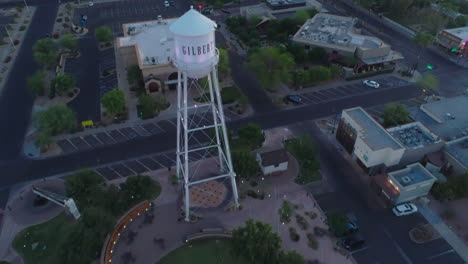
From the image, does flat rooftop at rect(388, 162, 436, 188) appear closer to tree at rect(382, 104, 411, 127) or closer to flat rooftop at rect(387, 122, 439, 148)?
flat rooftop at rect(387, 122, 439, 148)

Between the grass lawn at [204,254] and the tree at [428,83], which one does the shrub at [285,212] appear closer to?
the grass lawn at [204,254]

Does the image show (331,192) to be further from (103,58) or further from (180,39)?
(103,58)

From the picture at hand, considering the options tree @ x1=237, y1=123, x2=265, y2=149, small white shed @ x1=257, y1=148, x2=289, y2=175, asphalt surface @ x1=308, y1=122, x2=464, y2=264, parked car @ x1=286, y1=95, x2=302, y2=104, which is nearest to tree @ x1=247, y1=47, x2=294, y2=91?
parked car @ x1=286, y1=95, x2=302, y2=104

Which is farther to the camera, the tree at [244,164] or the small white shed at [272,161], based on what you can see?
the small white shed at [272,161]

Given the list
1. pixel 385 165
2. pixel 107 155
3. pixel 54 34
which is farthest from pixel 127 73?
pixel 385 165

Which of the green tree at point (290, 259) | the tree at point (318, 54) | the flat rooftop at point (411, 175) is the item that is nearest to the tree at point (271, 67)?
the tree at point (318, 54)
